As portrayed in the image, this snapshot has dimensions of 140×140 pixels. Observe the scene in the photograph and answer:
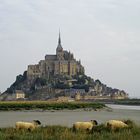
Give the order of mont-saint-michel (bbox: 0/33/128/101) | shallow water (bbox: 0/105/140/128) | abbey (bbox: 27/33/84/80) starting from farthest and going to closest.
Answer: abbey (bbox: 27/33/84/80), mont-saint-michel (bbox: 0/33/128/101), shallow water (bbox: 0/105/140/128)

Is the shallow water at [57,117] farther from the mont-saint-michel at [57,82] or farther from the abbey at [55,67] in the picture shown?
the abbey at [55,67]

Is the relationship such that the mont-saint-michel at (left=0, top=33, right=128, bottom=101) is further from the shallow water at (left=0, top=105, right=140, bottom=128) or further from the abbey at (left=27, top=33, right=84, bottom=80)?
the shallow water at (left=0, top=105, right=140, bottom=128)

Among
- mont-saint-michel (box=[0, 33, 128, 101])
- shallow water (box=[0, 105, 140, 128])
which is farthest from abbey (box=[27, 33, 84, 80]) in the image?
shallow water (box=[0, 105, 140, 128])

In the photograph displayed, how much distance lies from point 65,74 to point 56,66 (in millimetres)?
5202

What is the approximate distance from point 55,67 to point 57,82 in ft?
32.6

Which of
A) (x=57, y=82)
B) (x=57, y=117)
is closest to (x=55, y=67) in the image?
(x=57, y=82)

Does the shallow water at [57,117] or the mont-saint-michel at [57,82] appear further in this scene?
the mont-saint-michel at [57,82]

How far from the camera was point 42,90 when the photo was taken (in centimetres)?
17550

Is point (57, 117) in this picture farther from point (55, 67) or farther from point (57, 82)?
point (55, 67)

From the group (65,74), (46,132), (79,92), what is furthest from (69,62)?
(46,132)

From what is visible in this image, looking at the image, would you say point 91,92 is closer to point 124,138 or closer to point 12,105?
point 12,105

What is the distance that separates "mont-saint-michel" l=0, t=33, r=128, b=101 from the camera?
175m

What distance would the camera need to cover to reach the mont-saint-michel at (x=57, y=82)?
175375 millimetres

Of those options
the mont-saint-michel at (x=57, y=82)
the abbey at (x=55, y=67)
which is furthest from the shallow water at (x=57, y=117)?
the abbey at (x=55, y=67)
